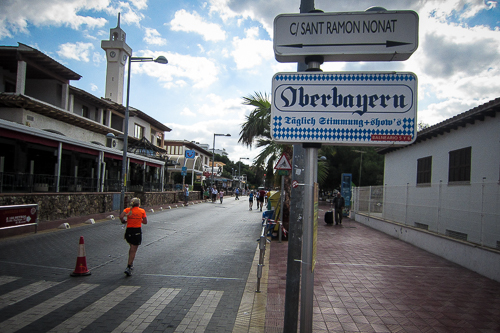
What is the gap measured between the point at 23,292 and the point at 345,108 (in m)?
6.14

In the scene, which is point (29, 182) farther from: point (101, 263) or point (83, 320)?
point (83, 320)

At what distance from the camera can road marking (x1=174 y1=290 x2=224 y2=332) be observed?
4.71m

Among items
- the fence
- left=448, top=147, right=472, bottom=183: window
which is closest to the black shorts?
the fence

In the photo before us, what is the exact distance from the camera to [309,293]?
2.86 metres

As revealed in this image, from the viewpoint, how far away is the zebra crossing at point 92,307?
465 centimetres

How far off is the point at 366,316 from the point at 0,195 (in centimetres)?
1248

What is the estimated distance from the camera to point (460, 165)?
12.5m

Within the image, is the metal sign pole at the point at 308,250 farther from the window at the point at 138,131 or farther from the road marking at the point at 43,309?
the window at the point at 138,131

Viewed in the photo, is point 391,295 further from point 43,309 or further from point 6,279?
point 6,279

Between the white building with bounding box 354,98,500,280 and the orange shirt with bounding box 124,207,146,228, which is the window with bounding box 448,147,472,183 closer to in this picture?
the white building with bounding box 354,98,500,280

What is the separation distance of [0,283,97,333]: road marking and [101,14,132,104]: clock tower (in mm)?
39043

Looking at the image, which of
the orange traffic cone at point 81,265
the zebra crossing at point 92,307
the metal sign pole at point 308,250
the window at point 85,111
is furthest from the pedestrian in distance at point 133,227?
the window at point 85,111

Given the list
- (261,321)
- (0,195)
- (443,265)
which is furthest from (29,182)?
(443,265)

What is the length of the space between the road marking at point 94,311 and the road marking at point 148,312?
47cm
